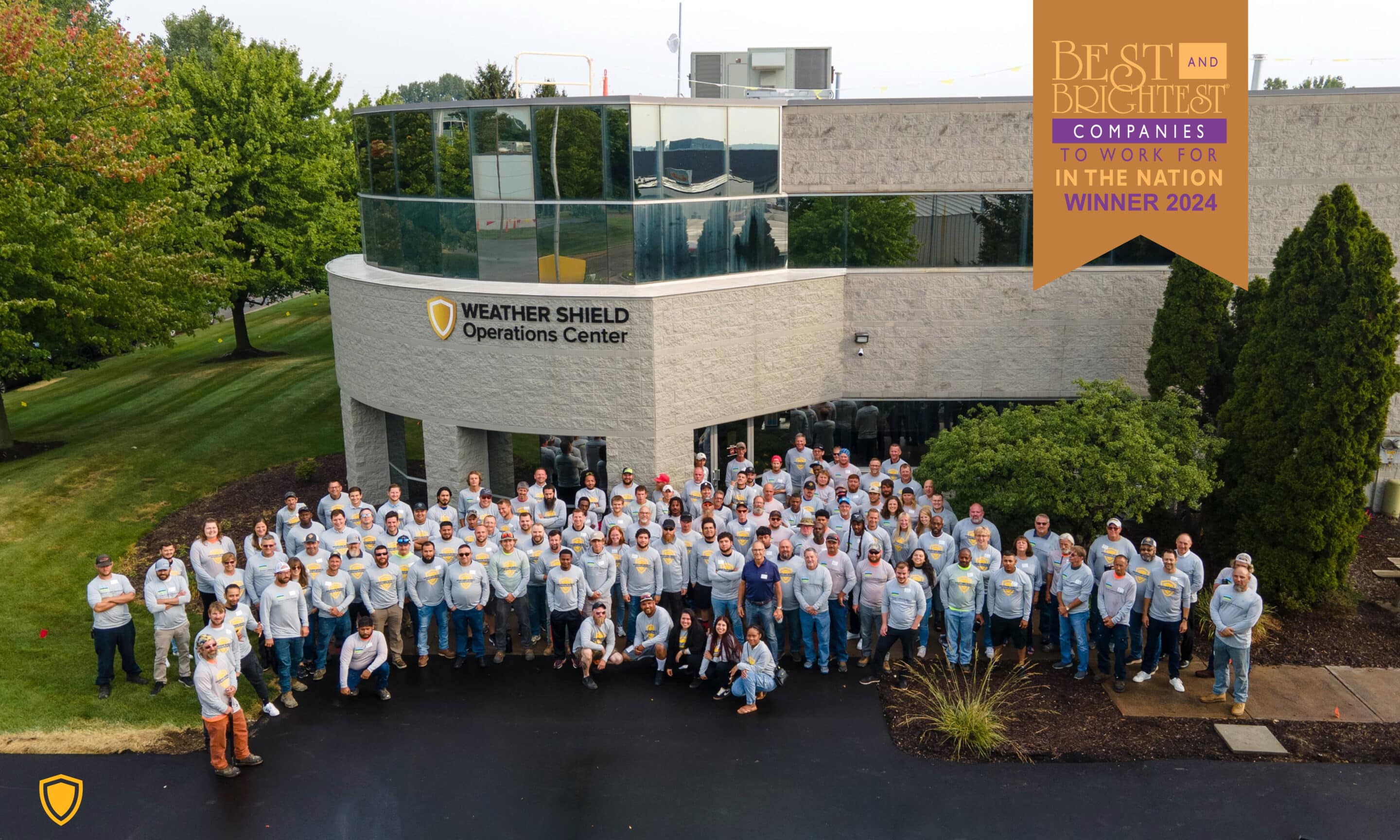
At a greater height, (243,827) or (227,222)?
(227,222)

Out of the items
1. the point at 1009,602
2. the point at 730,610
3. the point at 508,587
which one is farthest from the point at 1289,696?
the point at 508,587

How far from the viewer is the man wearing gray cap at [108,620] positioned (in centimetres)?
1180

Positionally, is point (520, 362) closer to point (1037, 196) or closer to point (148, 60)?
point (1037, 196)

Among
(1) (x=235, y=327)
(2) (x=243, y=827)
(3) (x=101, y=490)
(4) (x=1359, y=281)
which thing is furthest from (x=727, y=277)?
(1) (x=235, y=327)

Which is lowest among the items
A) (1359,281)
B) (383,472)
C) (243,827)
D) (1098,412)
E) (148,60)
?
(243,827)

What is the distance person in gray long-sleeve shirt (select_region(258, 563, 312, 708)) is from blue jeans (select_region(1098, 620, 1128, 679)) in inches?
350

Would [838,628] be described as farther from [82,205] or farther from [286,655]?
[82,205]

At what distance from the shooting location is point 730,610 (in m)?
12.8

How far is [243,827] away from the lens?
962 cm

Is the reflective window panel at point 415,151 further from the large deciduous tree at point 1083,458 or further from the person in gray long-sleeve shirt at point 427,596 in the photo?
the large deciduous tree at point 1083,458

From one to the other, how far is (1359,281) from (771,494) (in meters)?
7.75

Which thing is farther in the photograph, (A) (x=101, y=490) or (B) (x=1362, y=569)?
(A) (x=101, y=490)

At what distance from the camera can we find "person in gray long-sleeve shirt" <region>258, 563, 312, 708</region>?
38.0 feet

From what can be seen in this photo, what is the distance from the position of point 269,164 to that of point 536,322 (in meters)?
18.5
